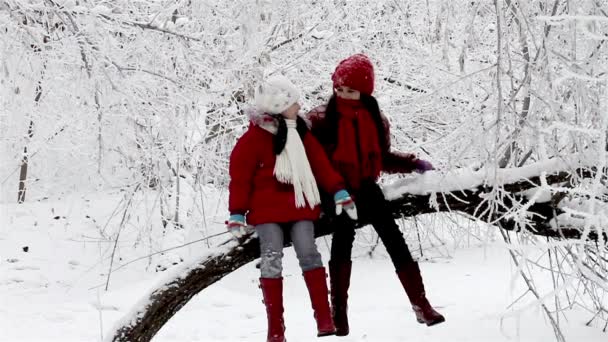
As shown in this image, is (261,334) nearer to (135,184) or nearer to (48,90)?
(135,184)

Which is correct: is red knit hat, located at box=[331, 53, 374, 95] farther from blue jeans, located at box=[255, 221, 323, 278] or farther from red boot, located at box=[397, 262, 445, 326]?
red boot, located at box=[397, 262, 445, 326]

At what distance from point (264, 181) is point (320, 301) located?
2.05 ft

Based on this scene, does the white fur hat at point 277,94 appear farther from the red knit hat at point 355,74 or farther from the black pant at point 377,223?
the black pant at point 377,223

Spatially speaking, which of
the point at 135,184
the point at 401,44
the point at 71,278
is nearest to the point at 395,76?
the point at 401,44

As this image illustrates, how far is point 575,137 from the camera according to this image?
272 cm

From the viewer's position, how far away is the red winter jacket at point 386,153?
3.61 metres

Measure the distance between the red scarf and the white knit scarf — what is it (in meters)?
0.18

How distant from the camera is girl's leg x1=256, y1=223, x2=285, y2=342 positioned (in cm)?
346

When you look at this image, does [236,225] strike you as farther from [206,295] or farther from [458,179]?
[206,295]

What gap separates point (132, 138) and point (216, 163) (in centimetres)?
213

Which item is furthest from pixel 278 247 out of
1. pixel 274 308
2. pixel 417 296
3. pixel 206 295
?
pixel 206 295

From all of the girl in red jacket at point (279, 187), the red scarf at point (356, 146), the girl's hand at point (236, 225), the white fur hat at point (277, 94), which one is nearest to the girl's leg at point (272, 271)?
the girl in red jacket at point (279, 187)

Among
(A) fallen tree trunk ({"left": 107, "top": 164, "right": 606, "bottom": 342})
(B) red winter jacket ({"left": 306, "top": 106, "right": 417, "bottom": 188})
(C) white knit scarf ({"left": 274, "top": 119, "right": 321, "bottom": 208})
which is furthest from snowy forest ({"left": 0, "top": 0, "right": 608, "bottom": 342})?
(C) white knit scarf ({"left": 274, "top": 119, "right": 321, "bottom": 208})

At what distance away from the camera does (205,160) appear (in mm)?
8281
